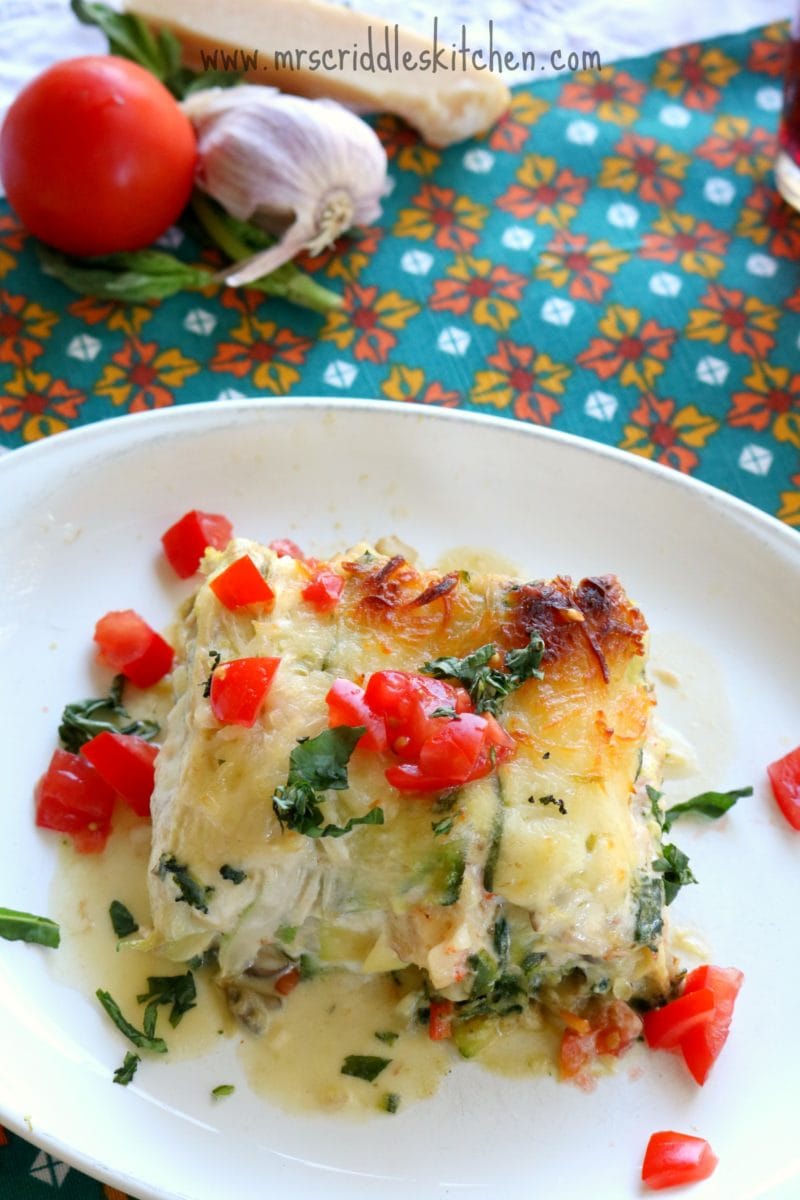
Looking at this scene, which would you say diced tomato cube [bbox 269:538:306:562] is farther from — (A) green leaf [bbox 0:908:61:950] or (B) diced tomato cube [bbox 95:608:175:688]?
(A) green leaf [bbox 0:908:61:950]

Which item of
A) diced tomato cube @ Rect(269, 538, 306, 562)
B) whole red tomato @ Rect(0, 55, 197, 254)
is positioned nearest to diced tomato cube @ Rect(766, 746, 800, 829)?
diced tomato cube @ Rect(269, 538, 306, 562)

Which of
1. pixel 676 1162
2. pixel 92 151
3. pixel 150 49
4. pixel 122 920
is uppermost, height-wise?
pixel 150 49

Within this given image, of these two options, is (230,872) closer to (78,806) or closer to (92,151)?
(78,806)

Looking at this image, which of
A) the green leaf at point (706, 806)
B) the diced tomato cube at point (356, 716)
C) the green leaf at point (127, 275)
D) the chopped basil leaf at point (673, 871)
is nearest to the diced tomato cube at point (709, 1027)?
the chopped basil leaf at point (673, 871)

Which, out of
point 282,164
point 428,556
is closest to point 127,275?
point 282,164

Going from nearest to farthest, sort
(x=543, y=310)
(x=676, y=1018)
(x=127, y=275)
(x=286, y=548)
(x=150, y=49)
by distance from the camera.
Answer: (x=676, y=1018) → (x=286, y=548) → (x=127, y=275) → (x=543, y=310) → (x=150, y=49)

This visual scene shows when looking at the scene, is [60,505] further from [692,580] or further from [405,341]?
[692,580]
